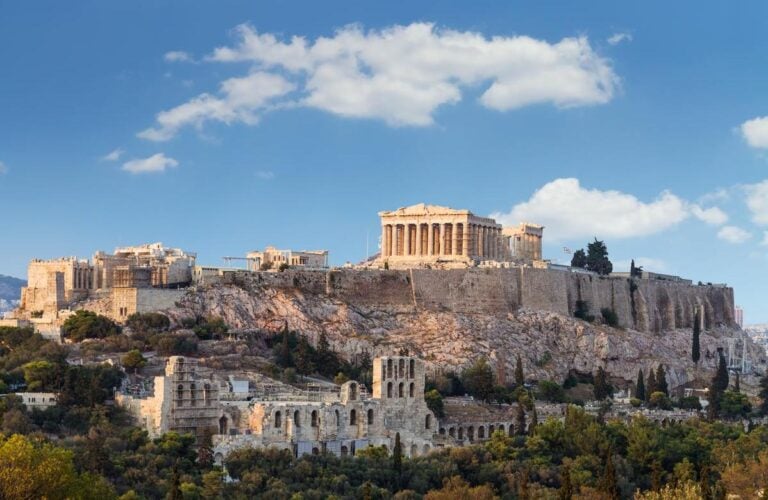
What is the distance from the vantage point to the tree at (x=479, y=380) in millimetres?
71062

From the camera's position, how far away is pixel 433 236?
91.7 m

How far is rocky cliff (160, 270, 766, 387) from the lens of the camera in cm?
7600

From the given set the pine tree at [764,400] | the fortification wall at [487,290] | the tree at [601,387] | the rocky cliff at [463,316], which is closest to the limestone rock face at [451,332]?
the rocky cliff at [463,316]

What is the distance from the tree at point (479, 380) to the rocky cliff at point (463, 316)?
2.34 meters

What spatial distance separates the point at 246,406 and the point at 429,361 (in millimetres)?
21136

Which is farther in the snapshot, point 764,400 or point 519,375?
point 764,400

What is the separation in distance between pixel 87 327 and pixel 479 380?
1993 centimetres

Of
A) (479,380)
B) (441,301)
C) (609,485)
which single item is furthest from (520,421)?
(441,301)

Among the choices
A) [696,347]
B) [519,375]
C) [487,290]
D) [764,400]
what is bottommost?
[764,400]

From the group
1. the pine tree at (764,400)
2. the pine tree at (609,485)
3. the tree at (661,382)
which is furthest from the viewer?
the tree at (661,382)

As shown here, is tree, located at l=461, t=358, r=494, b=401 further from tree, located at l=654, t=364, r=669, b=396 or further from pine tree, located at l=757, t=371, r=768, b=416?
pine tree, located at l=757, t=371, r=768, b=416

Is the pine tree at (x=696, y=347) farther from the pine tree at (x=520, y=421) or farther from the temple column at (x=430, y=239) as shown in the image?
the pine tree at (x=520, y=421)

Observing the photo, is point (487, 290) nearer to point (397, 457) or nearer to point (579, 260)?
point (579, 260)

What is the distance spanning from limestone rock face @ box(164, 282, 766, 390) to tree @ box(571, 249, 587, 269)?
893 cm
